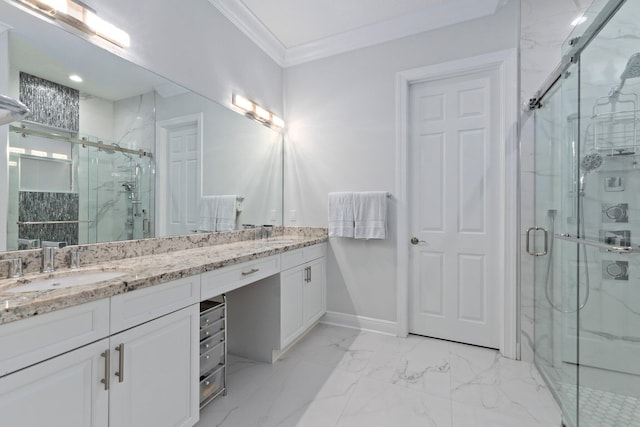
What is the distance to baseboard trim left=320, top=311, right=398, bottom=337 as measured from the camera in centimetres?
253

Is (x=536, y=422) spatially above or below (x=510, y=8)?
below

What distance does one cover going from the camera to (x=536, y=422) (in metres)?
1.48

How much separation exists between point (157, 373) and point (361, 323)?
1850 mm

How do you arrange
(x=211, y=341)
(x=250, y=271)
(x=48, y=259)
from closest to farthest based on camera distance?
(x=48, y=259), (x=211, y=341), (x=250, y=271)

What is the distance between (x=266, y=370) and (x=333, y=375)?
0.46 meters

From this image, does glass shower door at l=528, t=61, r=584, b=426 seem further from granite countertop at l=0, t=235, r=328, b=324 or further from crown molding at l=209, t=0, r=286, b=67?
crown molding at l=209, t=0, r=286, b=67

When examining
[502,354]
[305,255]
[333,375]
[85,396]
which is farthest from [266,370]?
[502,354]

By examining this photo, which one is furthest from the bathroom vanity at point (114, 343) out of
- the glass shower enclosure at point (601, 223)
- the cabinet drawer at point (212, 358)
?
the glass shower enclosure at point (601, 223)

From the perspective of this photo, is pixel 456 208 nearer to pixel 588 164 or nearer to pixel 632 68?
pixel 588 164

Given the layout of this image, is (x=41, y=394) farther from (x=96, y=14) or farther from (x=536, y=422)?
(x=536, y=422)

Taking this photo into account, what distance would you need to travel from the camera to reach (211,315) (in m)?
1.60

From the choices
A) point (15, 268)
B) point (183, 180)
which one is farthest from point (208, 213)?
point (15, 268)

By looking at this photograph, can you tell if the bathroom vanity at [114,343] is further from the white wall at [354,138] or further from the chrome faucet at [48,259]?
the white wall at [354,138]

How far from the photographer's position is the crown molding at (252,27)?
224cm
